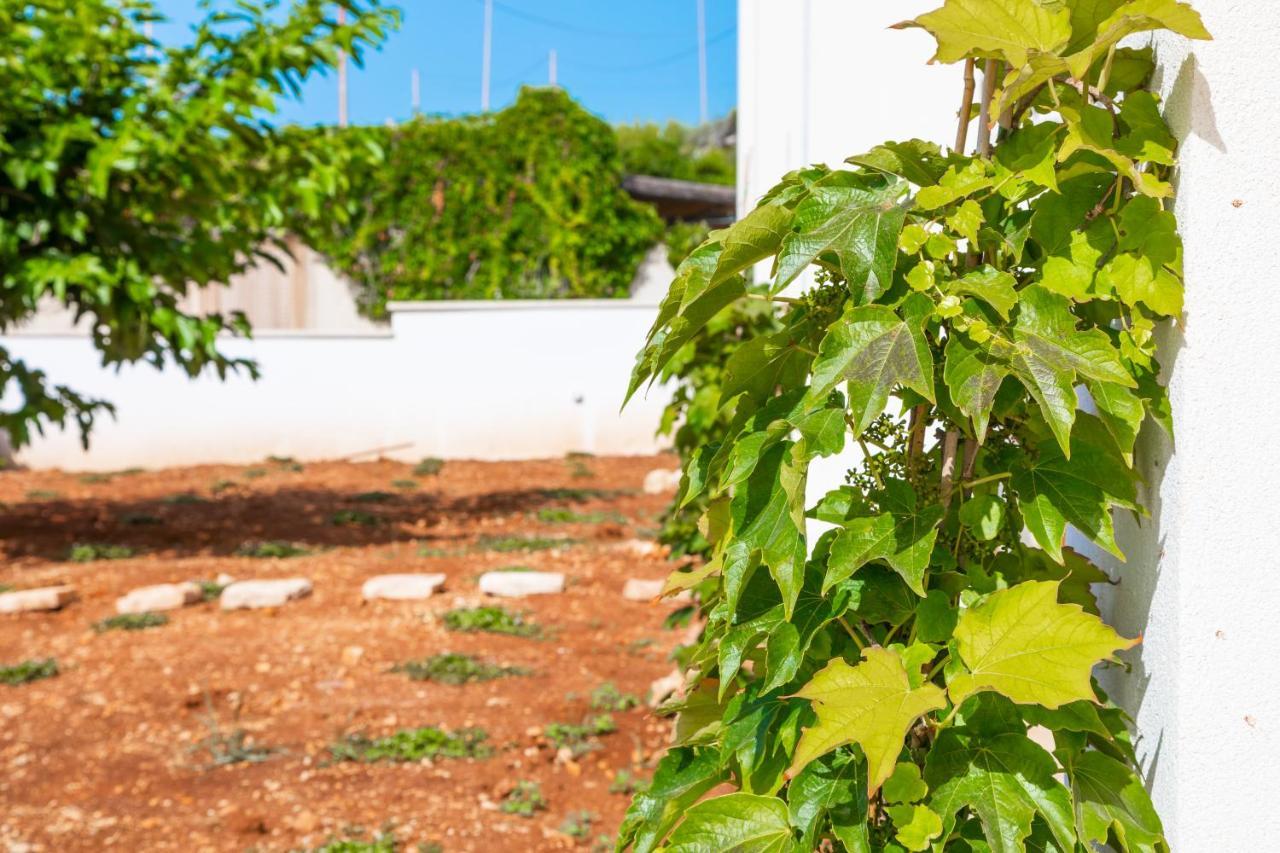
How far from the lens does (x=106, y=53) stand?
5.95 m

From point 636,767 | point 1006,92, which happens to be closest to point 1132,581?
point 1006,92

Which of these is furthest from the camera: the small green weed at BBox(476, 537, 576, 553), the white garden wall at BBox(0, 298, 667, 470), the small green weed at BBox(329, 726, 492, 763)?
the white garden wall at BBox(0, 298, 667, 470)

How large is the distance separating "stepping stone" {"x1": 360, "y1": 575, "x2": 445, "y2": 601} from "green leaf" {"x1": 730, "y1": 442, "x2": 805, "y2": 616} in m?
4.64

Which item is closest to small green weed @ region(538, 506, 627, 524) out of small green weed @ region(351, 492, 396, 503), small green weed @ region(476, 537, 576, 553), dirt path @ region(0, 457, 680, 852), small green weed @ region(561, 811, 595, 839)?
dirt path @ region(0, 457, 680, 852)

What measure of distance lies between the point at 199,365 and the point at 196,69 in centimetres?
171

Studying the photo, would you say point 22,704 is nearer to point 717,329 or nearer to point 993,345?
point 717,329

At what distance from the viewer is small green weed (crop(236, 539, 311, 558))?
6.54m

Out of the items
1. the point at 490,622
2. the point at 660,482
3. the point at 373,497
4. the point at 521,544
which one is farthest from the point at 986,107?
the point at 373,497

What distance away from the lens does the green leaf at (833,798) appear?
1041mm

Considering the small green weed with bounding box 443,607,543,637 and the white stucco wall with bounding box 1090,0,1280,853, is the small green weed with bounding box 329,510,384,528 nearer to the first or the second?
the small green weed with bounding box 443,607,543,637

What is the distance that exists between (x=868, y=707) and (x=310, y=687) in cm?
358

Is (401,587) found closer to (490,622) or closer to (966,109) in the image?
(490,622)

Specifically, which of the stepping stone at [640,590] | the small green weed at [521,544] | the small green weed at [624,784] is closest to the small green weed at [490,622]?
the stepping stone at [640,590]

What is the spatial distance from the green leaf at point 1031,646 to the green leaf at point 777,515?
0.18m
